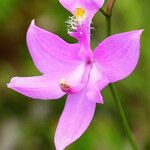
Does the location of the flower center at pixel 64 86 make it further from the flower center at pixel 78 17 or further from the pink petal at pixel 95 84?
the flower center at pixel 78 17

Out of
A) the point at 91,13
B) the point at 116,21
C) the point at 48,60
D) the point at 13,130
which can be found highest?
the point at 91,13

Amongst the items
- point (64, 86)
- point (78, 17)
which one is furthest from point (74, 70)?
point (78, 17)

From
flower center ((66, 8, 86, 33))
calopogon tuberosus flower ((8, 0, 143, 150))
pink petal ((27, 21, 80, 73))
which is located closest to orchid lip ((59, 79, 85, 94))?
calopogon tuberosus flower ((8, 0, 143, 150))

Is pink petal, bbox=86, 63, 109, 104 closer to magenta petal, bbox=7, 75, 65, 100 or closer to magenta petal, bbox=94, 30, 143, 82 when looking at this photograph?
magenta petal, bbox=94, 30, 143, 82

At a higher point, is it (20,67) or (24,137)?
(20,67)

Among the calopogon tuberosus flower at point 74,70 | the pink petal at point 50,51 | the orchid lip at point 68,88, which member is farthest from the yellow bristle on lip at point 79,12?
the orchid lip at point 68,88

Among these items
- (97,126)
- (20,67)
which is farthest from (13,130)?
(97,126)

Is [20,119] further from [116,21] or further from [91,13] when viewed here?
[91,13]

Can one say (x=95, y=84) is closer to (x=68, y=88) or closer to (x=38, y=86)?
(x=68, y=88)
